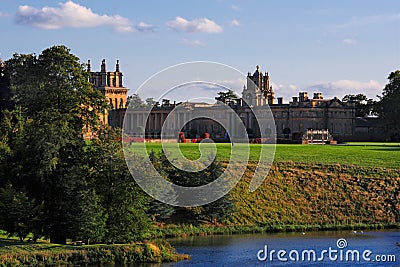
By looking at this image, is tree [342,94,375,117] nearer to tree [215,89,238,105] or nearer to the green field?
tree [215,89,238,105]

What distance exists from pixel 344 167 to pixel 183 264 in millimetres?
26374

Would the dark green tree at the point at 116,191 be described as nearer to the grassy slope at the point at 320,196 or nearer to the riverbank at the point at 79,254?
the riverbank at the point at 79,254

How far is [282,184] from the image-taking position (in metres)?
52.2

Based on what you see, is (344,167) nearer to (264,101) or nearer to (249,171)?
(249,171)

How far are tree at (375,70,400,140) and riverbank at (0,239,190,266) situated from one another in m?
67.4

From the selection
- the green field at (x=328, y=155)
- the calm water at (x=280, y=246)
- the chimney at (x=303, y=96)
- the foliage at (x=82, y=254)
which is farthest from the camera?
the chimney at (x=303, y=96)

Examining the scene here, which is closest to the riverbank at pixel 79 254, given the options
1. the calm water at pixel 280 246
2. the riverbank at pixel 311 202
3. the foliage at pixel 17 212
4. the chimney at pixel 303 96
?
the foliage at pixel 17 212

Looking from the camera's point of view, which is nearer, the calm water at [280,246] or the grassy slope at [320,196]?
the calm water at [280,246]

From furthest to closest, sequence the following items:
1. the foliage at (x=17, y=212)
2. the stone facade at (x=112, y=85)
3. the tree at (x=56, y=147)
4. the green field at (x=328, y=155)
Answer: the stone facade at (x=112, y=85)
the green field at (x=328, y=155)
the tree at (x=56, y=147)
the foliage at (x=17, y=212)

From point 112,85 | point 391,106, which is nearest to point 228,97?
point 112,85

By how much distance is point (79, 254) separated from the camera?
3183 cm

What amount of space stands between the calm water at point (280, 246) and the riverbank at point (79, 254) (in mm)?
917

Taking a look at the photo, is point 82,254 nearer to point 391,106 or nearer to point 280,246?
point 280,246

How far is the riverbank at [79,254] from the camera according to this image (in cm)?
3097
